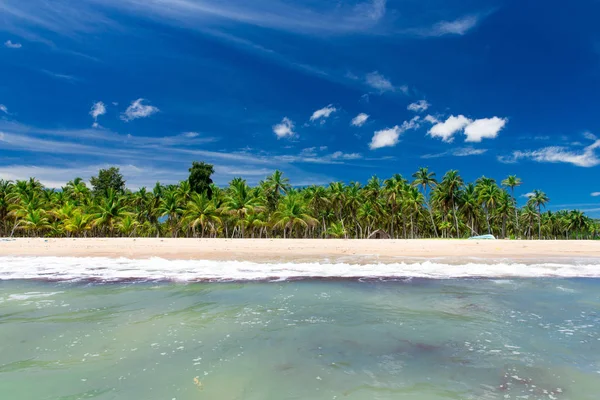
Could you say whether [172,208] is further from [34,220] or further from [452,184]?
[452,184]

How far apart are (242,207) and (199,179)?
14268 mm

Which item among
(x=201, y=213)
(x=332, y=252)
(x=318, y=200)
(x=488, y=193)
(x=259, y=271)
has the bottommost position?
(x=259, y=271)

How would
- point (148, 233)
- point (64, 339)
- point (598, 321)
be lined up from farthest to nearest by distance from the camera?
point (148, 233) → point (598, 321) → point (64, 339)

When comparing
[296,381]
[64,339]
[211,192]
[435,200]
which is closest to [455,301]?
[296,381]

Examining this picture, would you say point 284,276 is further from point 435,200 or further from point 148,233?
point 435,200

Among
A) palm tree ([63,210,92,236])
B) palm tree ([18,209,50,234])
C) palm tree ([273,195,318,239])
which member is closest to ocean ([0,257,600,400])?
palm tree ([273,195,318,239])

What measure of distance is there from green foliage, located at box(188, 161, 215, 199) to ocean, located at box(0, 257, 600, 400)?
47.0 meters

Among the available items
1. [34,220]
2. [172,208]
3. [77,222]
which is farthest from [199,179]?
[34,220]

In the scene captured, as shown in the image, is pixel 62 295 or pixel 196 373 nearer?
pixel 196 373

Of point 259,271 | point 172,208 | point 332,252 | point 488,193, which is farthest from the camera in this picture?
point 488,193

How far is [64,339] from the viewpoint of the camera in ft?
17.0

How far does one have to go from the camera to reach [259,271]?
12555 millimetres

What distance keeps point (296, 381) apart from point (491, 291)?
702 centimetres

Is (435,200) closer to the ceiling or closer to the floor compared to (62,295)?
closer to the ceiling
